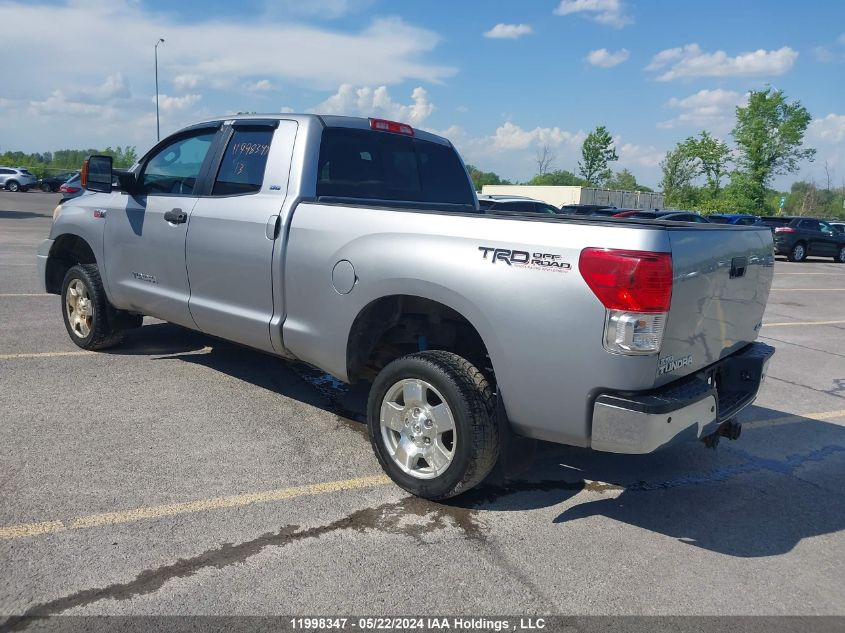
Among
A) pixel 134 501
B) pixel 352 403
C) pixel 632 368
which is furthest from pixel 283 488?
pixel 632 368

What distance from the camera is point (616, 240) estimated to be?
2.90 m

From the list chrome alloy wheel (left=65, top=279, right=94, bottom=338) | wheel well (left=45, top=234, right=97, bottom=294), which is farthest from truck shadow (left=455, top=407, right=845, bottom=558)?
wheel well (left=45, top=234, right=97, bottom=294)

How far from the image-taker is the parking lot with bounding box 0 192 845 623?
2.84 m

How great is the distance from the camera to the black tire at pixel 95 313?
5879 mm

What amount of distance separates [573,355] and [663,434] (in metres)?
0.52

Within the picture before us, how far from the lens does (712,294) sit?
3344 millimetres

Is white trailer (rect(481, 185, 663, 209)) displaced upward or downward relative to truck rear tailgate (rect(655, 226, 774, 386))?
upward

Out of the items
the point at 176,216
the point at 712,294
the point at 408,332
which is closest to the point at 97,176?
the point at 176,216

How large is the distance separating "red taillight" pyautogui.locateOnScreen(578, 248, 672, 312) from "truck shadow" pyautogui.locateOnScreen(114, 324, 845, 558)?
1302mm

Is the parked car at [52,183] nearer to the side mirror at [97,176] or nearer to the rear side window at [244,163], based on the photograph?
the side mirror at [97,176]

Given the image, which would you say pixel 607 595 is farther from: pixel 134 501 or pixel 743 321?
pixel 134 501

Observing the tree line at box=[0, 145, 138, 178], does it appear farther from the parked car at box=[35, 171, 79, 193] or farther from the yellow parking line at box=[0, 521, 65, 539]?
the yellow parking line at box=[0, 521, 65, 539]

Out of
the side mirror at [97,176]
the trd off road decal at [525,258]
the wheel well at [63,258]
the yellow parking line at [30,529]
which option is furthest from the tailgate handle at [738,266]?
the wheel well at [63,258]

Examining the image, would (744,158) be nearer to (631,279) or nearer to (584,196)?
(584,196)
